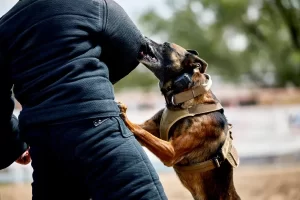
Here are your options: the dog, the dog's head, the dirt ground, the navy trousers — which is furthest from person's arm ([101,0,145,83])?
the dirt ground

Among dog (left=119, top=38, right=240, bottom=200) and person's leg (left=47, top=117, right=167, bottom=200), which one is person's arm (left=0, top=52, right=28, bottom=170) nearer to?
person's leg (left=47, top=117, right=167, bottom=200)

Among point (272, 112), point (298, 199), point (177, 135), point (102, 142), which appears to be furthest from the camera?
point (272, 112)

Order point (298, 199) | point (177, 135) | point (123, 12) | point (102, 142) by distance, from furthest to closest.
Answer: point (298, 199) < point (177, 135) < point (123, 12) < point (102, 142)

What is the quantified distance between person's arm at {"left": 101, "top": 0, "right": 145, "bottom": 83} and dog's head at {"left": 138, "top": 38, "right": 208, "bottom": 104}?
3.75 feet

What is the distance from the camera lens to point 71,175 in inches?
93.3

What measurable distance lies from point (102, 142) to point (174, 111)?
4.77 feet

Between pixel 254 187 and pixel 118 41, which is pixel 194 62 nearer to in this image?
pixel 118 41

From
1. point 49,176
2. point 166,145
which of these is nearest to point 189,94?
point 166,145

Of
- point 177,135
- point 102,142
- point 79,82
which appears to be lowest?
point 177,135

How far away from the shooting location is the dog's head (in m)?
3.80

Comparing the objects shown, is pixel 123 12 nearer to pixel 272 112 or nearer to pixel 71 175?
pixel 71 175

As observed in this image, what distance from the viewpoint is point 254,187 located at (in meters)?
8.91

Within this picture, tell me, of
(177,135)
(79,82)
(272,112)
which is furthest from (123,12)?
(272,112)

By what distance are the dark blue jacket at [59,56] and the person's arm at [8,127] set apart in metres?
0.08
